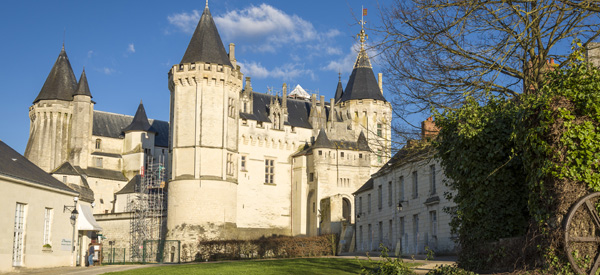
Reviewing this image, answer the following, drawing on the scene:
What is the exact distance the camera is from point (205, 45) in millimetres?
52125

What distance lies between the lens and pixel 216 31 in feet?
175

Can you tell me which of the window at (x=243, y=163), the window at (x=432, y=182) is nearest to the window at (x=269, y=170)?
the window at (x=243, y=163)

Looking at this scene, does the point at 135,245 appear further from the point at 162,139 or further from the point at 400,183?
the point at 400,183

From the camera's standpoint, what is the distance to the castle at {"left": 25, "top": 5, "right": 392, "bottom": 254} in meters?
49.5

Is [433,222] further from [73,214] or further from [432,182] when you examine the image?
[73,214]

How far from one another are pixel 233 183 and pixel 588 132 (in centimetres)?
4328

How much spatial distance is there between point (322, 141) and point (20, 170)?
40665 mm

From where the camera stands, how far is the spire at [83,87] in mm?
60156

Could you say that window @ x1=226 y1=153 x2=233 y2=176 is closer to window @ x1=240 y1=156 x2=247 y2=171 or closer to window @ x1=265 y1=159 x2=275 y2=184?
window @ x1=240 y1=156 x2=247 y2=171

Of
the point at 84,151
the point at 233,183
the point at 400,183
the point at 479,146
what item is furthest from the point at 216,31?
the point at 479,146

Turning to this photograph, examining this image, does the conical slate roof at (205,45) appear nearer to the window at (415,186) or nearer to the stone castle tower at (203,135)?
the stone castle tower at (203,135)

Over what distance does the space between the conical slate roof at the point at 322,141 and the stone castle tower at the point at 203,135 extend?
9.28 meters

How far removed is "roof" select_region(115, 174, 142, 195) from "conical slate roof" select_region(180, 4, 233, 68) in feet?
44.7

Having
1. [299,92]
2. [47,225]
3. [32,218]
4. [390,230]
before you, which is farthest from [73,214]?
[299,92]
